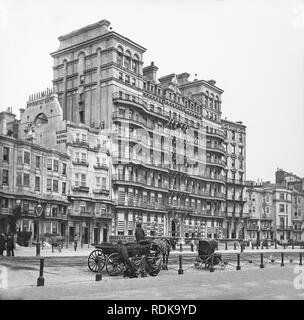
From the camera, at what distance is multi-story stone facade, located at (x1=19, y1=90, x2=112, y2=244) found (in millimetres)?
56844

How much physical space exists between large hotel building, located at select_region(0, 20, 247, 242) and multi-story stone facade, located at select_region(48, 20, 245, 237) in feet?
0.44

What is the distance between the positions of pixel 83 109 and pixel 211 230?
2988 centimetres

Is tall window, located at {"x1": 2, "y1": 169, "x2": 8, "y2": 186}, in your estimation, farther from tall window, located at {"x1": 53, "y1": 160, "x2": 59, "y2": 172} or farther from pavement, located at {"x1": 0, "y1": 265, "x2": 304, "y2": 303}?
pavement, located at {"x1": 0, "y1": 265, "x2": 304, "y2": 303}

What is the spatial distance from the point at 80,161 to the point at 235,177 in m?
40.0

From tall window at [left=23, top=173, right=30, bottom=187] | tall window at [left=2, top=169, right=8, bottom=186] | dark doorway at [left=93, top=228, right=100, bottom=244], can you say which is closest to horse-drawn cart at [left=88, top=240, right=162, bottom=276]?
tall window at [left=2, top=169, right=8, bottom=186]

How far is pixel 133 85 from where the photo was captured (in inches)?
2576

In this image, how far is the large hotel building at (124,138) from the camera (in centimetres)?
5828

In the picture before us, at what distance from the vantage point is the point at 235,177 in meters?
90.4

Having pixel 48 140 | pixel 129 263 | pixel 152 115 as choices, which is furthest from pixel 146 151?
pixel 129 263

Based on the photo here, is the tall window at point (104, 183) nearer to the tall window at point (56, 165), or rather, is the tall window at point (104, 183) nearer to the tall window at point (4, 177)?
the tall window at point (56, 165)

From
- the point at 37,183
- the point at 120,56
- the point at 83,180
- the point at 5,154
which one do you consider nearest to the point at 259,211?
the point at 120,56

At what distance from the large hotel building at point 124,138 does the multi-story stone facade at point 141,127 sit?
5.3 inches

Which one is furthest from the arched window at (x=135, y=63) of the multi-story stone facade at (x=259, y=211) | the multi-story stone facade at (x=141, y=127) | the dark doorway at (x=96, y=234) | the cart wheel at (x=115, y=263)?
the cart wheel at (x=115, y=263)

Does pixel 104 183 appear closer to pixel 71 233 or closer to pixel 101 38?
pixel 71 233
